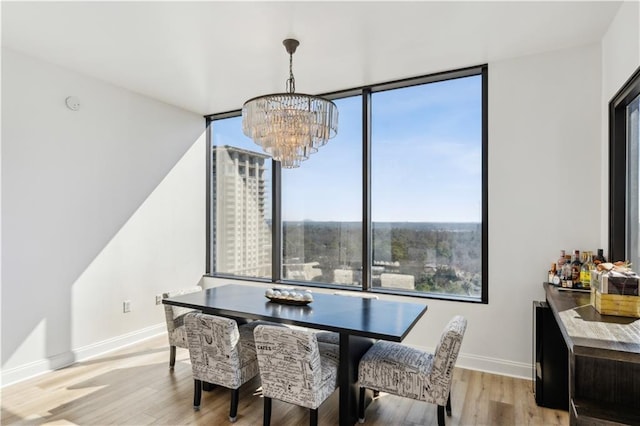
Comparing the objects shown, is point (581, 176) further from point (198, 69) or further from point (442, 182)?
point (198, 69)

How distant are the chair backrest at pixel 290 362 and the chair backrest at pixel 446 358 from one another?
686 mm

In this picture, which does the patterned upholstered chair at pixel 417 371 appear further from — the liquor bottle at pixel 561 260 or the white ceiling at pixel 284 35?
the white ceiling at pixel 284 35

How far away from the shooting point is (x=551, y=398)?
258 centimetres

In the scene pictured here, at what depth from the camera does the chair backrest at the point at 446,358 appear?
2.10 metres

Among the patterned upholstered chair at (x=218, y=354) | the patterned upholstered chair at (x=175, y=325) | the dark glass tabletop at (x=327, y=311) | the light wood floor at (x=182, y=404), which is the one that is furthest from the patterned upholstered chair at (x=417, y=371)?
the patterned upholstered chair at (x=175, y=325)

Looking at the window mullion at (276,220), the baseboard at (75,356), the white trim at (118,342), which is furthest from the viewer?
the window mullion at (276,220)

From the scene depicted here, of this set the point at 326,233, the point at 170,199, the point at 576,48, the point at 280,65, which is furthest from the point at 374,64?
the point at 170,199

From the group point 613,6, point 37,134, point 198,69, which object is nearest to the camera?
point 613,6

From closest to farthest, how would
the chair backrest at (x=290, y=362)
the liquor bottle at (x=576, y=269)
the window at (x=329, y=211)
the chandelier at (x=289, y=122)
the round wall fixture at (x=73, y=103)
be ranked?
the chair backrest at (x=290, y=362) < the chandelier at (x=289, y=122) < the liquor bottle at (x=576, y=269) < the round wall fixture at (x=73, y=103) < the window at (x=329, y=211)

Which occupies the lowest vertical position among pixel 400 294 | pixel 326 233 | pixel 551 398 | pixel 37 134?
pixel 551 398

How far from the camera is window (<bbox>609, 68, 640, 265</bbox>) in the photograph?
7.93 ft

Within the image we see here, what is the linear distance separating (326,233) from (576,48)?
284 cm

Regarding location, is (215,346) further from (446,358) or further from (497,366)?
(497,366)

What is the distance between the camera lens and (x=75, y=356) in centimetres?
344
